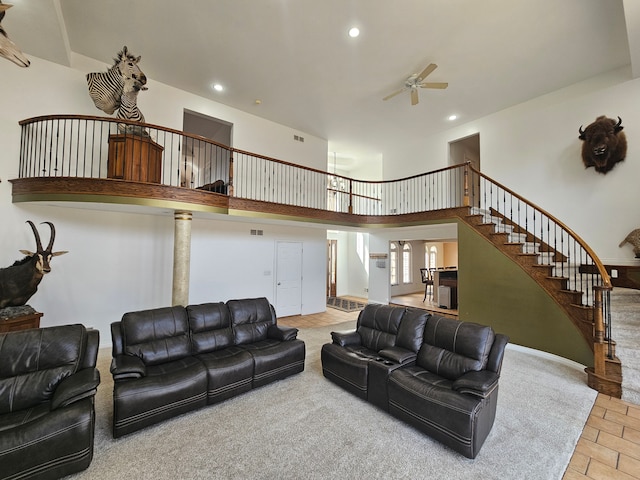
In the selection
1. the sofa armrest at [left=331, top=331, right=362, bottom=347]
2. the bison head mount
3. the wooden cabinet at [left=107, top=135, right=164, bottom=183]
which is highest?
the bison head mount

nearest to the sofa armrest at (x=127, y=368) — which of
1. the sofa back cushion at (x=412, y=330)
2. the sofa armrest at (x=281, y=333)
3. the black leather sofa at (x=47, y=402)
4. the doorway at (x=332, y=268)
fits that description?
the black leather sofa at (x=47, y=402)

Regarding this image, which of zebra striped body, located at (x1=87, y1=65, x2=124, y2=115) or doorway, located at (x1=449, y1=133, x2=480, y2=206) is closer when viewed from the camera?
zebra striped body, located at (x1=87, y1=65, x2=124, y2=115)

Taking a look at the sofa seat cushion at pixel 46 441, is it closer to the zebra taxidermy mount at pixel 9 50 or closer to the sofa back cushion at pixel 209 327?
the sofa back cushion at pixel 209 327

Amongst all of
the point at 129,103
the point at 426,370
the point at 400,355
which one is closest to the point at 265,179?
the point at 129,103

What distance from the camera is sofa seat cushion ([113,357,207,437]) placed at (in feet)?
8.53

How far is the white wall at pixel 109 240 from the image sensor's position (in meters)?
4.73

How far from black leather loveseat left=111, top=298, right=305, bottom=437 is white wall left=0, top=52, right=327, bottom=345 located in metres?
2.65

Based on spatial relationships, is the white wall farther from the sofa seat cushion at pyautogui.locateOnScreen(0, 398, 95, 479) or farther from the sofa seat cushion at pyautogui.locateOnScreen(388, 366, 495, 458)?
the sofa seat cushion at pyautogui.locateOnScreen(388, 366, 495, 458)

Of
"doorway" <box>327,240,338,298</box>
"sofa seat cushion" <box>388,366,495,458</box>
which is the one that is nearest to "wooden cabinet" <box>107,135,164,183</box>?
"sofa seat cushion" <box>388,366,495,458</box>

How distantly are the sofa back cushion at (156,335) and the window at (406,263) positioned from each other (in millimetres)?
9354

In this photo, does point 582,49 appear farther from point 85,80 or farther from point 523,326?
point 85,80

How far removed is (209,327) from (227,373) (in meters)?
0.83

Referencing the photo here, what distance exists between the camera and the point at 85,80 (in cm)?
Result: 534

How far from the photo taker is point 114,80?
15.8 ft
